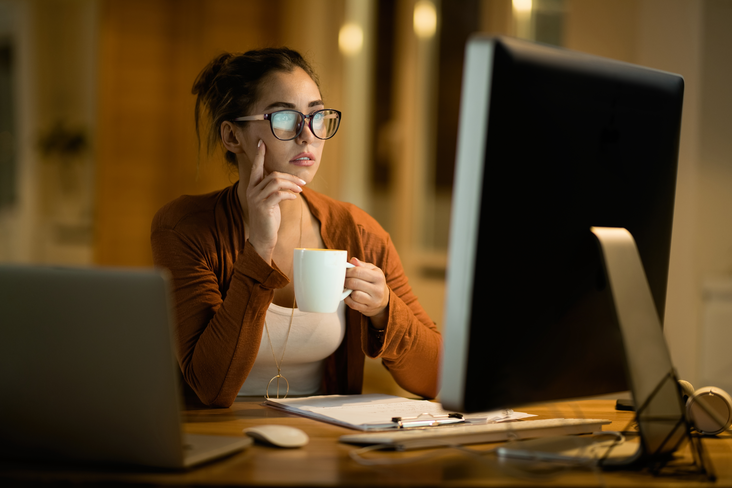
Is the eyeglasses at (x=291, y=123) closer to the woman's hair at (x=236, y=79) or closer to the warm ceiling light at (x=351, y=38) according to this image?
the woman's hair at (x=236, y=79)

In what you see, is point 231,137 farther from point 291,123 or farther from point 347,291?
point 347,291

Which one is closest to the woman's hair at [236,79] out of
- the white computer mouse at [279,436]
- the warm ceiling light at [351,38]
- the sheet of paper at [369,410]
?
the sheet of paper at [369,410]

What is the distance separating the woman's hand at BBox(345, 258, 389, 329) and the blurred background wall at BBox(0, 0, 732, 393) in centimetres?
272

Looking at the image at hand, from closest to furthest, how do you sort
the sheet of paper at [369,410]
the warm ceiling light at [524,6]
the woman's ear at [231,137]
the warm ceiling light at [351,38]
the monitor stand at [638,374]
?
the monitor stand at [638,374] → the sheet of paper at [369,410] → the woman's ear at [231,137] → the warm ceiling light at [524,6] → the warm ceiling light at [351,38]

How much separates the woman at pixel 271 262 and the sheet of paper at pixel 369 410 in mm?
117

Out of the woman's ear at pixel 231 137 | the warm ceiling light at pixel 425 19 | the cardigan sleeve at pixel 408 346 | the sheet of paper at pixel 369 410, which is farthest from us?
the warm ceiling light at pixel 425 19

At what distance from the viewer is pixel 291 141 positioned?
4.65 ft

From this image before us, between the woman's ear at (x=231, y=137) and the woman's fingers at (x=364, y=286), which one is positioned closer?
the woman's fingers at (x=364, y=286)

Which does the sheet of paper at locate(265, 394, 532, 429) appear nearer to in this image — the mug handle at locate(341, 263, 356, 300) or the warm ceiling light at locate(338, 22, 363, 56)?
the mug handle at locate(341, 263, 356, 300)

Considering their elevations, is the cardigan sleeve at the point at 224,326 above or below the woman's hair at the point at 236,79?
below

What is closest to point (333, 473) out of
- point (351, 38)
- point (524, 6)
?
point (524, 6)

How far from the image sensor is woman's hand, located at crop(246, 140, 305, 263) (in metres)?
1.26

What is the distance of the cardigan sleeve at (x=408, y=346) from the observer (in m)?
1.30

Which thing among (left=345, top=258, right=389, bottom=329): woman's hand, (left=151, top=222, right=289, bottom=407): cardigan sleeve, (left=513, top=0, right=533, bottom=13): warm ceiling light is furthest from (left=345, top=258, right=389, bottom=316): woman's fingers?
(left=513, top=0, right=533, bottom=13): warm ceiling light
